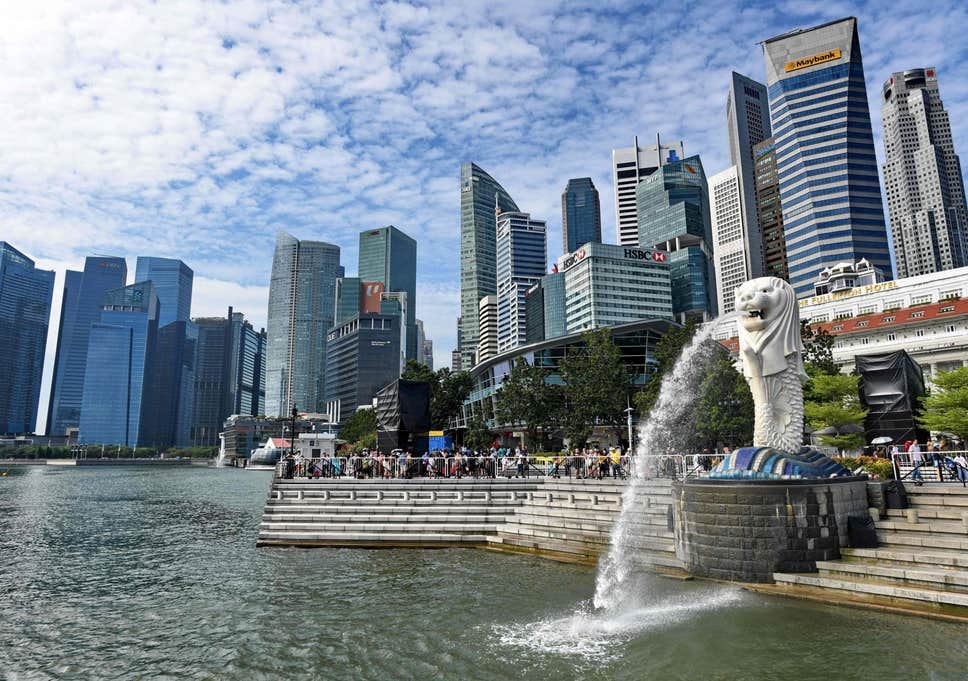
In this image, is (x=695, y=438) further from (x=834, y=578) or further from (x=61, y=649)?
(x=61, y=649)

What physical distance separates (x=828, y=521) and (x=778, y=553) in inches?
66.0

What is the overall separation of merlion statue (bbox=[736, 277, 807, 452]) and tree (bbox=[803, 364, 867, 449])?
15870mm

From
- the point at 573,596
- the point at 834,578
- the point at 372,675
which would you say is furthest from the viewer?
the point at 573,596

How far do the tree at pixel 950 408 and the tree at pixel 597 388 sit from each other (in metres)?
18.8

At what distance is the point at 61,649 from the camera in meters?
13.7

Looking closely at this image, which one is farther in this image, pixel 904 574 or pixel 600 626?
pixel 904 574

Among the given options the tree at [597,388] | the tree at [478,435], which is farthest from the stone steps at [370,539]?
the tree at [478,435]

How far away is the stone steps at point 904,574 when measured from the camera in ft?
46.4

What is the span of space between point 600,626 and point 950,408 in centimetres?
2741

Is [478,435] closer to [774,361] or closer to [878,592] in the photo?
[774,361]

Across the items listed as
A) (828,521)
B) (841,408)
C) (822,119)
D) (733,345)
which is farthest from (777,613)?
(822,119)

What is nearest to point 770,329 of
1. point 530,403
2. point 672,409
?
point 672,409

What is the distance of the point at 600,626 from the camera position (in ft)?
47.2

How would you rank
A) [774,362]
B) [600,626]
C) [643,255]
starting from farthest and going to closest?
[643,255] < [774,362] < [600,626]
